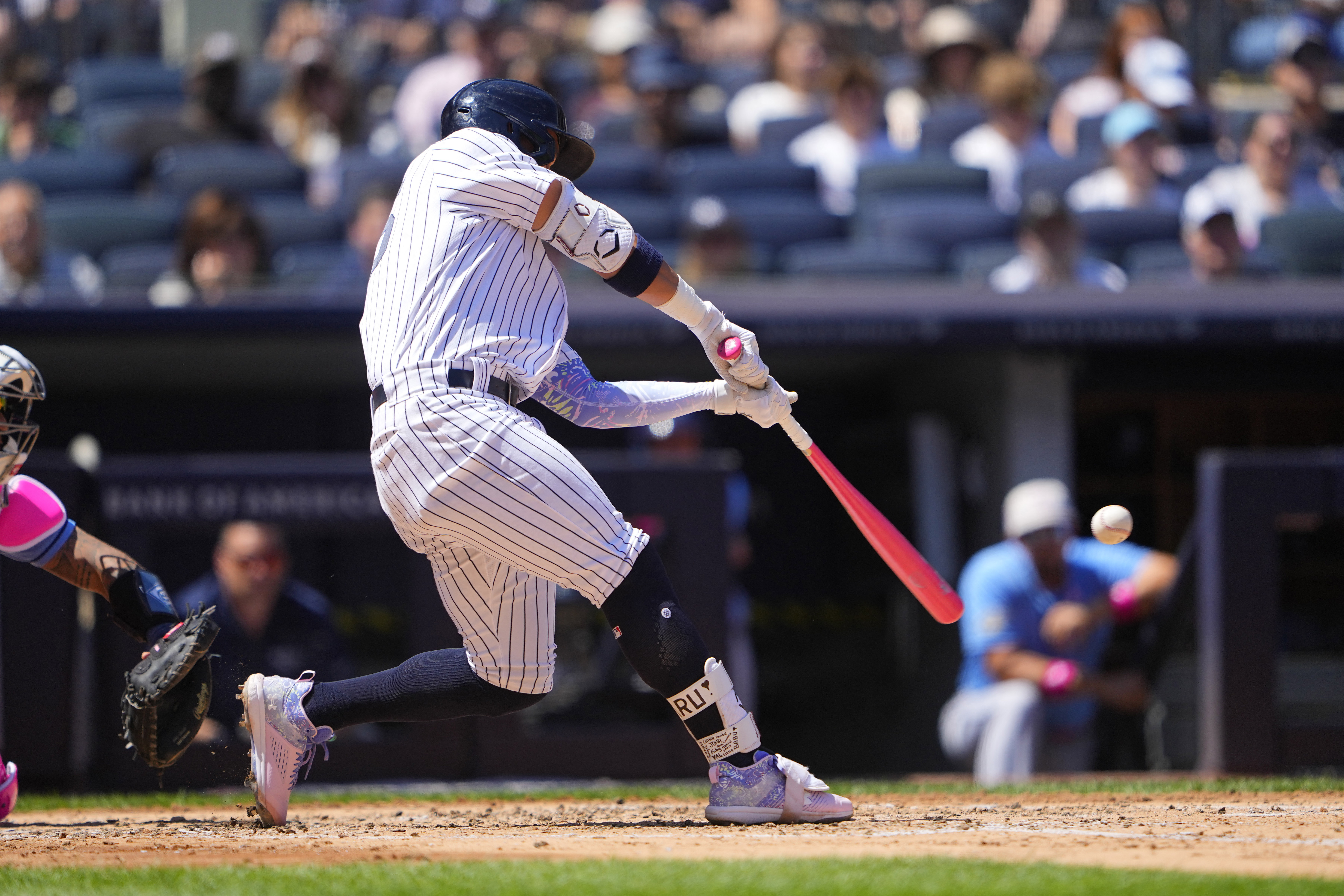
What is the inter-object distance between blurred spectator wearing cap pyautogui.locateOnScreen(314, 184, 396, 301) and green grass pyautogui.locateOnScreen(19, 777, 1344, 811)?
2157 millimetres

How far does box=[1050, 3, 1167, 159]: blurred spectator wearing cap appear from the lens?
331 inches

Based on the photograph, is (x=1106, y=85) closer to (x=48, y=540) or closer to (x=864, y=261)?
(x=864, y=261)

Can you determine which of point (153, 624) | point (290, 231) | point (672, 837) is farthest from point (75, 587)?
point (672, 837)

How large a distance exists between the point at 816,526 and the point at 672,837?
4612 millimetres

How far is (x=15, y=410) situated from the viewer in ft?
10.8

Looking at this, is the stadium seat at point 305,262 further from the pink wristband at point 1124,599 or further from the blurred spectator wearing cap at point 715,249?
the pink wristband at point 1124,599

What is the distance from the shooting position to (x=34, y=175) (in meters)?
7.33

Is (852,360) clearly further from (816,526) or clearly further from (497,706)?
(497,706)

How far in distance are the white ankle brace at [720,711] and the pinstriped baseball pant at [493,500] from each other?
27 cm

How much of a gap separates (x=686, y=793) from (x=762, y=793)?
1191mm

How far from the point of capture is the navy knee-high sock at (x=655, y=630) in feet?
10.1

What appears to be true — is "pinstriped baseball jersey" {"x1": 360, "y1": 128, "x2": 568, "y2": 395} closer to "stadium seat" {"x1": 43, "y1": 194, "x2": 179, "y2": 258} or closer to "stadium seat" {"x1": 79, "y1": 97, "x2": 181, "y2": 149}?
"stadium seat" {"x1": 43, "y1": 194, "x2": 179, "y2": 258}

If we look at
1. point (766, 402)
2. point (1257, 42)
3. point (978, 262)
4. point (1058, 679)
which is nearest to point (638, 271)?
point (766, 402)

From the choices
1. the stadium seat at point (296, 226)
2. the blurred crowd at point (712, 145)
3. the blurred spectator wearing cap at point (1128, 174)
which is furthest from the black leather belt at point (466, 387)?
the blurred spectator wearing cap at point (1128, 174)
